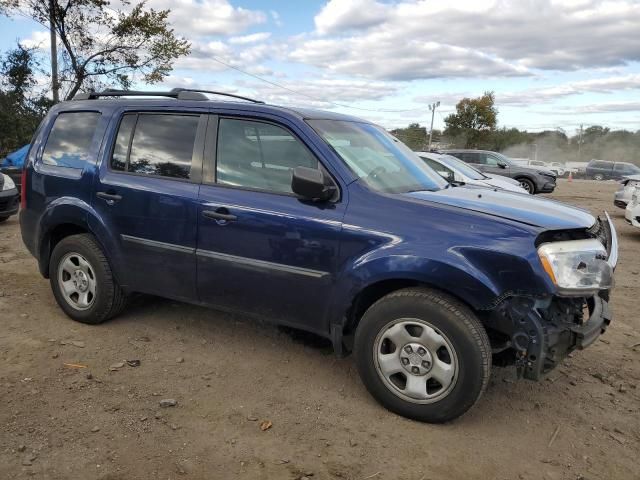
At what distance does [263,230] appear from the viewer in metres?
3.49

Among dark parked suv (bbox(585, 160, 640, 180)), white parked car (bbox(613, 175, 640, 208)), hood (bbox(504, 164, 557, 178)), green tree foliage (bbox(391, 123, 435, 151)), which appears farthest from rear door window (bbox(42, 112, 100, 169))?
green tree foliage (bbox(391, 123, 435, 151))

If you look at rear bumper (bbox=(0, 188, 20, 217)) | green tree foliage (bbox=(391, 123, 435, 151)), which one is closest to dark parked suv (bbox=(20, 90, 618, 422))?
rear bumper (bbox=(0, 188, 20, 217))

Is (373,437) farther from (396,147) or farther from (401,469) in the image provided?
(396,147)

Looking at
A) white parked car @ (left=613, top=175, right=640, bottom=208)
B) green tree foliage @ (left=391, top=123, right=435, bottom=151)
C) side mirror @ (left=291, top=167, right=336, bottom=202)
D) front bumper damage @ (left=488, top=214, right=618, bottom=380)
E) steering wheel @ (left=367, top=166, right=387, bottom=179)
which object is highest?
green tree foliage @ (left=391, top=123, right=435, bottom=151)

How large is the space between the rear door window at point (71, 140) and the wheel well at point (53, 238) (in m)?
0.52

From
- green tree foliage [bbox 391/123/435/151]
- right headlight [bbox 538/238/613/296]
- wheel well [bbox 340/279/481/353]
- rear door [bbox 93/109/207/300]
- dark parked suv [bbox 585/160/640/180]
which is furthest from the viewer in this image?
green tree foliage [bbox 391/123/435/151]

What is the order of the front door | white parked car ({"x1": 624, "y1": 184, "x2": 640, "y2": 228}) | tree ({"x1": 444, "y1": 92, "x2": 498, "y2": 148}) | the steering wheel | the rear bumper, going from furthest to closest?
tree ({"x1": 444, "y1": 92, "x2": 498, "y2": 148}) < white parked car ({"x1": 624, "y1": 184, "x2": 640, "y2": 228}) < the rear bumper < the steering wheel < the front door

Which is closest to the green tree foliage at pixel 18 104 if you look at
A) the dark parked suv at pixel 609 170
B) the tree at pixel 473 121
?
the dark parked suv at pixel 609 170

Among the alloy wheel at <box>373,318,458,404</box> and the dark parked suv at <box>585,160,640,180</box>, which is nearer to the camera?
the alloy wheel at <box>373,318,458,404</box>

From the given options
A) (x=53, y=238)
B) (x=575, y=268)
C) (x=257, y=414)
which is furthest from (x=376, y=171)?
(x=53, y=238)

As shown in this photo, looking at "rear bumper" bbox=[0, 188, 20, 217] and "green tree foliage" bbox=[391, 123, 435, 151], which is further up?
"green tree foliage" bbox=[391, 123, 435, 151]

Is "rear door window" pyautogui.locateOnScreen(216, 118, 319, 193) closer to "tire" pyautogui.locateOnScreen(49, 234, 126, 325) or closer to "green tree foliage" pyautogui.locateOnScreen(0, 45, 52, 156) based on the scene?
"tire" pyautogui.locateOnScreen(49, 234, 126, 325)

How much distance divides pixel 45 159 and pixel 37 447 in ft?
8.60

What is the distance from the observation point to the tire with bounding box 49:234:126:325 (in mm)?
4332
